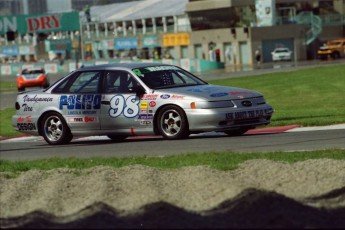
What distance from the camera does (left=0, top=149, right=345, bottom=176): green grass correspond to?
12.3 m

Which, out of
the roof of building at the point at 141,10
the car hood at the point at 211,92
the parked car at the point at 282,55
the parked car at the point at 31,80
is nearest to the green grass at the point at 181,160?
the car hood at the point at 211,92

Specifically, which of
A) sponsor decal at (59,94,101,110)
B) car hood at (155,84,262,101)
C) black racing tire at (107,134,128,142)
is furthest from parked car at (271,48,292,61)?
car hood at (155,84,262,101)

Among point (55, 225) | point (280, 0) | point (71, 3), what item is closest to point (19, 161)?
point (55, 225)

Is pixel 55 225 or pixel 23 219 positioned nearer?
pixel 55 225

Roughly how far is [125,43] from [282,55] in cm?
A: 2422

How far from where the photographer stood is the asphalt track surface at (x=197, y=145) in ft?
47.7

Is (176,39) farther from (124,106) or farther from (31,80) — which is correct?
(124,106)

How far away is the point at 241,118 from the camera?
16328 millimetres

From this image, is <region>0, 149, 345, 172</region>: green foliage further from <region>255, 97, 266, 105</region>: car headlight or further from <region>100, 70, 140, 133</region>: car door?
<region>255, 97, 266, 105</region>: car headlight

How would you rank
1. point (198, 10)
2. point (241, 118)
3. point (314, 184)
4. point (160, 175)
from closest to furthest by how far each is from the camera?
point (314, 184) < point (160, 175) < point (241, 118) < point (198, 10)

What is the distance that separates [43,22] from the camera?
99.4m

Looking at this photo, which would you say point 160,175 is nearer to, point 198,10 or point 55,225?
point 55,225

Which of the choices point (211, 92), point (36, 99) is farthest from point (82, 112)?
point (211, 92)

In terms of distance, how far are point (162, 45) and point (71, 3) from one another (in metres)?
26.2
